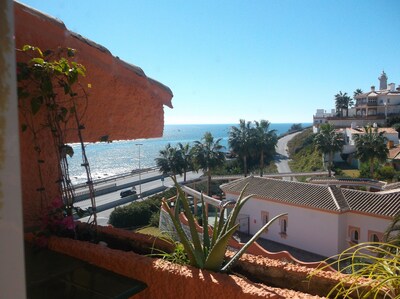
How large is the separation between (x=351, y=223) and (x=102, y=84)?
19568 millimetres

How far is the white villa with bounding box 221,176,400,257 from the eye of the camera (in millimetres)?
19656

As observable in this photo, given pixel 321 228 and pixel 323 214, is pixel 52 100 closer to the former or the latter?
pixel 323 214

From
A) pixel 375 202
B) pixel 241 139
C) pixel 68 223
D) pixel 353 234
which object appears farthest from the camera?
pixel 241 139

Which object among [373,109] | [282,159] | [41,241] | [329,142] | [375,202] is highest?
[373,109]

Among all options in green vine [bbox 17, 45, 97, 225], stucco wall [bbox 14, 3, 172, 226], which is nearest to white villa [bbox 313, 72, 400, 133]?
stucco wall [bbox 14, 3, 172, 226]

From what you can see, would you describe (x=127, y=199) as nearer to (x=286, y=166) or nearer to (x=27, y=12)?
(x=286, y=166)

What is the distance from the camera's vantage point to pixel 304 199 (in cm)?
2186

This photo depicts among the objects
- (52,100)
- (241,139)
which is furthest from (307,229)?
(241,139)

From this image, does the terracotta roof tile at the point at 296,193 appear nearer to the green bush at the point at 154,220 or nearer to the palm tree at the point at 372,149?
the green bush at the point at 154,220

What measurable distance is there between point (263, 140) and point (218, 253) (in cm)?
4063

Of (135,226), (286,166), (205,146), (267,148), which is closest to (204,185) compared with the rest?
(205,146)

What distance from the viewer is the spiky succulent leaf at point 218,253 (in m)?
2.84

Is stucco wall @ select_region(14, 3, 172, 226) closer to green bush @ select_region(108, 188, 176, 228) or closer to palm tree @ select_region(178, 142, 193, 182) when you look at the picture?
green bush @ select_region(108, 188, 176, 228)

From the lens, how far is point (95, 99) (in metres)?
4.29
